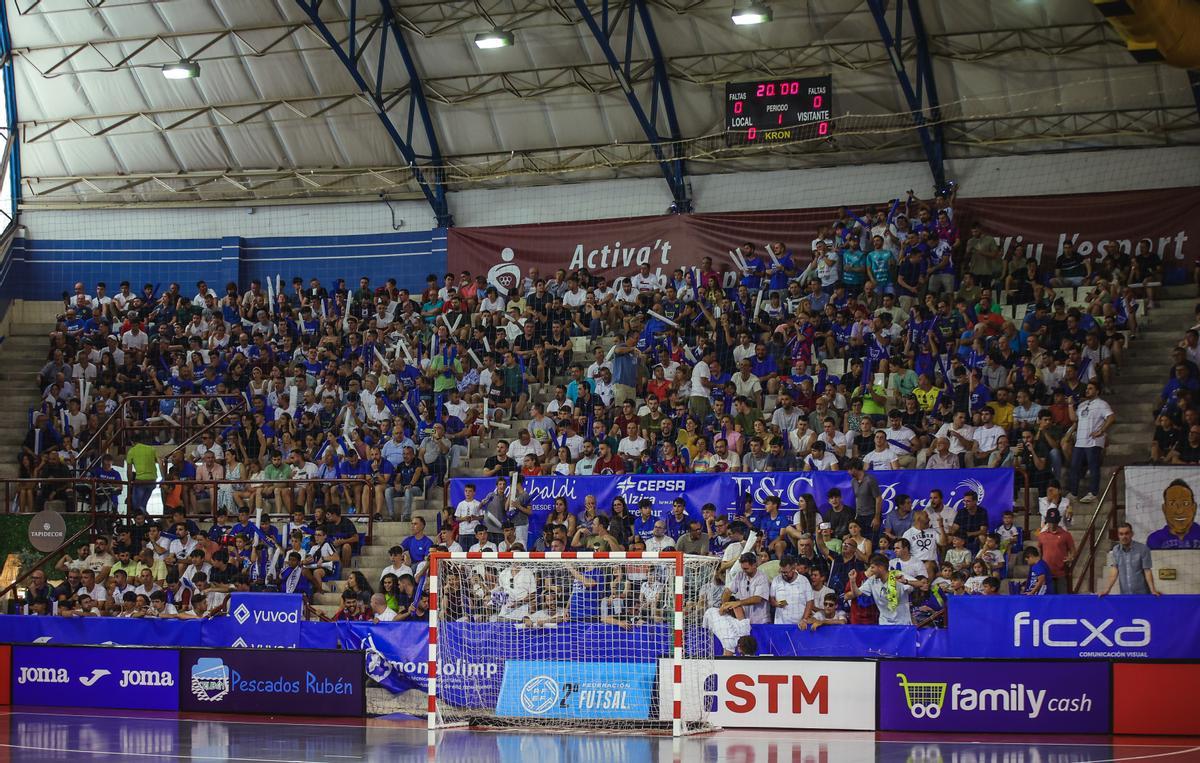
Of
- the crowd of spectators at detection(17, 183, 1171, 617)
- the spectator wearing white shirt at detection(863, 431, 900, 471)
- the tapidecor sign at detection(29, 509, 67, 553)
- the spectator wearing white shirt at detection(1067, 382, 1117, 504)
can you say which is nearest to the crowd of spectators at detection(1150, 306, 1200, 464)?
the crowd of spectators at detection(17, 183, 1171, 617)

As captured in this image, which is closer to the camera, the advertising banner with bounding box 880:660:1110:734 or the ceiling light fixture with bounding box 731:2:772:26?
the advertising banner with bounding box 880:660:1110:734

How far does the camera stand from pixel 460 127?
33.3m

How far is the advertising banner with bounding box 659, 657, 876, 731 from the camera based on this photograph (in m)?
17.9

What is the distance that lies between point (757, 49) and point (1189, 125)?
8949mm

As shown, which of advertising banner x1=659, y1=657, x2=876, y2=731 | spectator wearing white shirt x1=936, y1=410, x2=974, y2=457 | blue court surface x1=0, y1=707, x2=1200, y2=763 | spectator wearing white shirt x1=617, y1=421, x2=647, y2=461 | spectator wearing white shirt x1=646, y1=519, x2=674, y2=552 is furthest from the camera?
spectator wearing white shirt x1=617, y1=421, x2=647, y2=461

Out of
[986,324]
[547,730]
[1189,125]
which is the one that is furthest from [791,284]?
[547,730]

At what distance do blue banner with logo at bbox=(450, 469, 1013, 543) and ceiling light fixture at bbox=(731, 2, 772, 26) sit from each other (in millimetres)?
9452

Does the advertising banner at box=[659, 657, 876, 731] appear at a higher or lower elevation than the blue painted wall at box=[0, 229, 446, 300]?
lower

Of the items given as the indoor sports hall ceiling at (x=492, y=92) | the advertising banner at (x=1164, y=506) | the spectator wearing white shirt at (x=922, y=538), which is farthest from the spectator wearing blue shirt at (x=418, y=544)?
the indoor sports hall ceiling at (x=492, y=92)

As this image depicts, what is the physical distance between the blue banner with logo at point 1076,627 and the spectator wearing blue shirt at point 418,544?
9048 mm

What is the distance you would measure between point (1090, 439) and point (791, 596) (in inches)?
231

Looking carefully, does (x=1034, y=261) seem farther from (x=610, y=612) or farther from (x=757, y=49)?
(x=610, y=612)

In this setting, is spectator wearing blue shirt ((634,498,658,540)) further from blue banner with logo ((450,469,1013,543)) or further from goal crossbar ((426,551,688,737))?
goal crossbar ((426,551,688,737))

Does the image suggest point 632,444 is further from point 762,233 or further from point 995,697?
point 995,697
